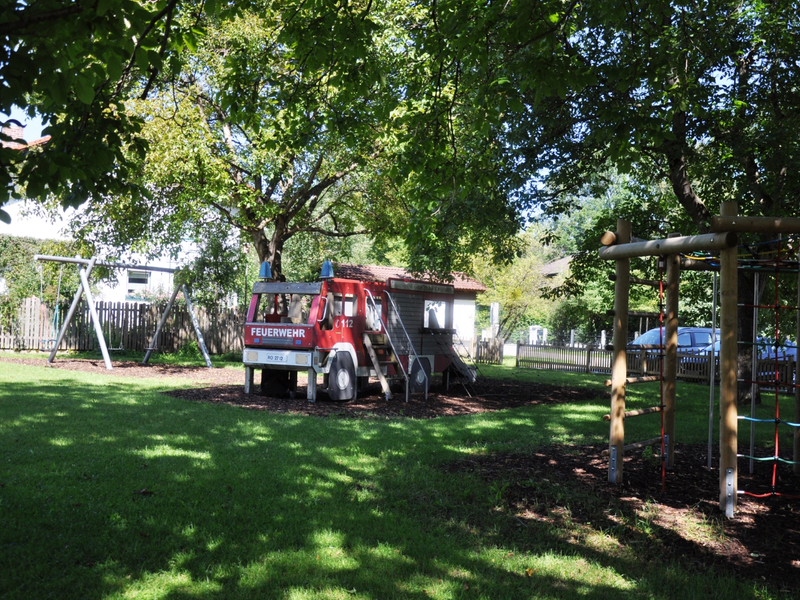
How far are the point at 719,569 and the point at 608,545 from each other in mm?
732

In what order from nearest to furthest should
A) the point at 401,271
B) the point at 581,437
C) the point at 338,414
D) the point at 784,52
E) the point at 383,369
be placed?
the point at 581,437
the point at 338,414
the point at 784,52
the point at 383,369
the point at 401,271

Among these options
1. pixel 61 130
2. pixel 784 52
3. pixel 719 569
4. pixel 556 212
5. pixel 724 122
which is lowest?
pixel 719 569

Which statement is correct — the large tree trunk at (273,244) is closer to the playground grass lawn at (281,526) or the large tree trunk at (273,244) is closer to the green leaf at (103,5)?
the playground grass lawn at (281,526)

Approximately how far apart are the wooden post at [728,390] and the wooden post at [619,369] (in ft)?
3.05

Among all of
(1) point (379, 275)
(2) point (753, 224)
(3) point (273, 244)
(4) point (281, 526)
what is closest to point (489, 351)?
(1) point (379, 275)

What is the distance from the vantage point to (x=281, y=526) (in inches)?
186

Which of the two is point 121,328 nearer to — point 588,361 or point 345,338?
point 345,338

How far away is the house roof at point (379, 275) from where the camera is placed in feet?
94.4

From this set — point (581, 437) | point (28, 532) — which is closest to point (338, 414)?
point (581, 437)

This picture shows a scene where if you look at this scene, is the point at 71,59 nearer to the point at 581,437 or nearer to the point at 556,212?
the point at 581,437

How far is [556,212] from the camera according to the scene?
14.7 meters

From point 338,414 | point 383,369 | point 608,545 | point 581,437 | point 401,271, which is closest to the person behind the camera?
point 608,545

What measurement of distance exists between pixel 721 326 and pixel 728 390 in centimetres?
59

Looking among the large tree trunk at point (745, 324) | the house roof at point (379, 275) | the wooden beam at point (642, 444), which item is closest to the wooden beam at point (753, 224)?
the wooden beam at point (642, 444)
